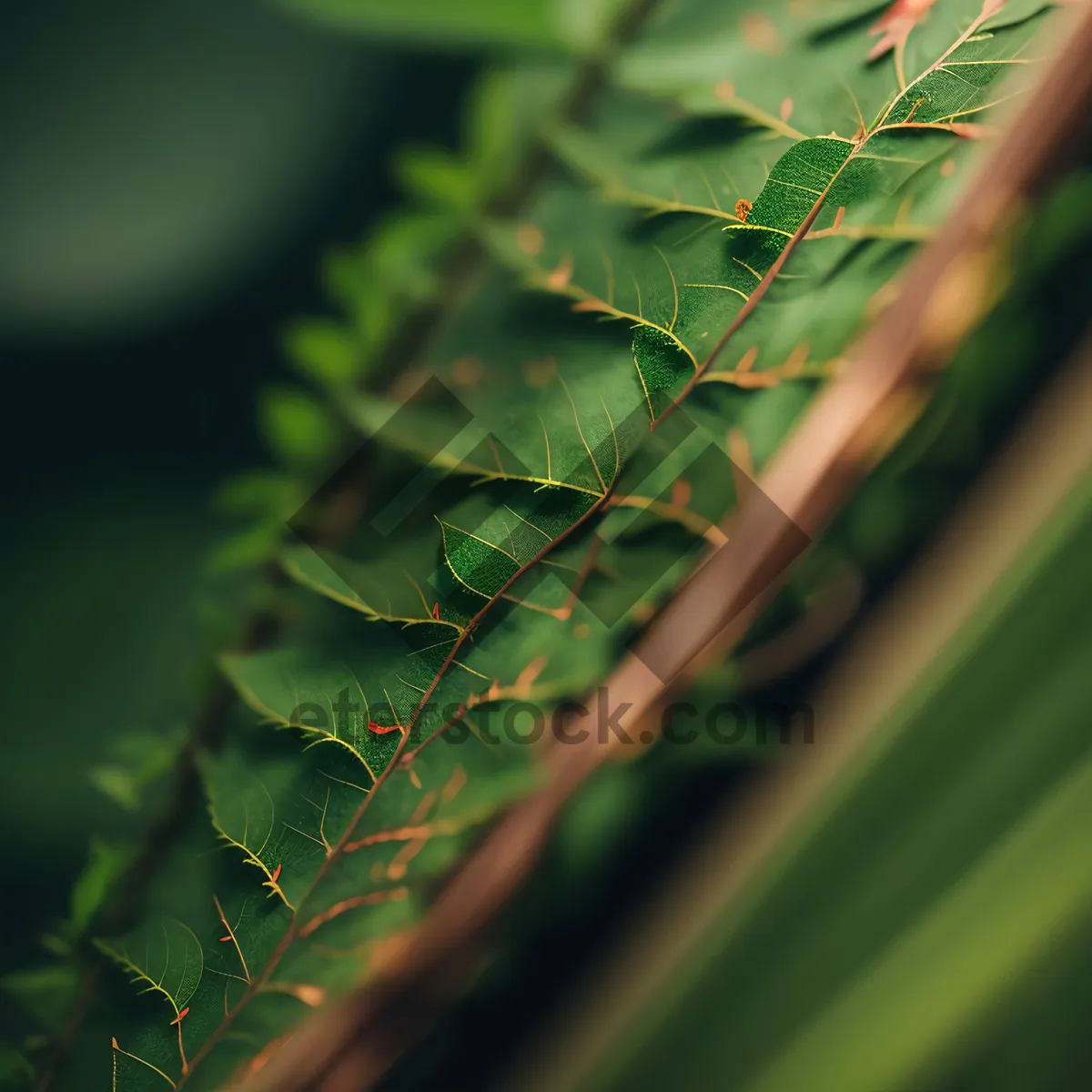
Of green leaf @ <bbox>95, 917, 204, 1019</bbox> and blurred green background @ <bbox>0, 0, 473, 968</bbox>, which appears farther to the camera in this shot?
blurred green background @ <bbox>0, 0, 473, 968</bbox>

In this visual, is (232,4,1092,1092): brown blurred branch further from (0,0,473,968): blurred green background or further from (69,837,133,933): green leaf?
(0,0,473,968): blurred green background

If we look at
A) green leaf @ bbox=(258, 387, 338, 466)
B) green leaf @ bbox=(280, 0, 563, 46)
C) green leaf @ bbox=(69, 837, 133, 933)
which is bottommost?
green leaf @ bbox=(69, 837, 133, 933)

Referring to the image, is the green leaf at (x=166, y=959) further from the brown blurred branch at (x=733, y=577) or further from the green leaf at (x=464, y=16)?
the green leaf at (x=464, y=16)

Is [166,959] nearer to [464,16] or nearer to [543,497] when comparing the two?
[543,497]

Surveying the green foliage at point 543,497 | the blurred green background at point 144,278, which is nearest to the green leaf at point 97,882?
the green foliage at point 543,497

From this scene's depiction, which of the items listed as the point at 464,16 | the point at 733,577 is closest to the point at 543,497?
the point at 733,577

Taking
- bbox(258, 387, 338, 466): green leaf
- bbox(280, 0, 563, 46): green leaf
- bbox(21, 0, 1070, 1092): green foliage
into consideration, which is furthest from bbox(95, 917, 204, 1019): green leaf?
bbox(280, 0, 563, 46): green leaf

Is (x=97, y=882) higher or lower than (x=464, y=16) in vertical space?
lower
